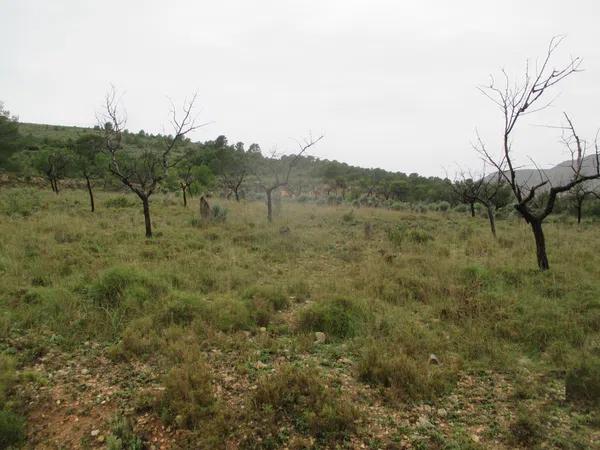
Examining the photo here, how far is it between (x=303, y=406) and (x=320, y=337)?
67.2 inches

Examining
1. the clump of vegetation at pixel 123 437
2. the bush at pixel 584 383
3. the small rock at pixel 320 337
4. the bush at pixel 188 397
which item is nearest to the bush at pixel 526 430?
the bush at pixel 584 383

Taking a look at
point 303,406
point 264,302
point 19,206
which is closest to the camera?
point 303,406

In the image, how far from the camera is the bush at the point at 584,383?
12.9 feet

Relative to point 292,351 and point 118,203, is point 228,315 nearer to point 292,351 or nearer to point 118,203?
point 292,351

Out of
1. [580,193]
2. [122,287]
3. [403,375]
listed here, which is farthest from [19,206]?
[580,193]

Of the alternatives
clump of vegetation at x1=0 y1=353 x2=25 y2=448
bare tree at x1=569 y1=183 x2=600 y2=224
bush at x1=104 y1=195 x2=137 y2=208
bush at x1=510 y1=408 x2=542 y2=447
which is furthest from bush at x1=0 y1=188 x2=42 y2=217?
bare tree at x1=569 y1=183 x2=600 y2=224

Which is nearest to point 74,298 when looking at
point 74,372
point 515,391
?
point 74,372

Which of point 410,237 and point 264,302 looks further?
point 410,237

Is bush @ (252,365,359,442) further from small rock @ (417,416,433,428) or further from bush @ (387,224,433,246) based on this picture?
bush @ (387,224,433,246)

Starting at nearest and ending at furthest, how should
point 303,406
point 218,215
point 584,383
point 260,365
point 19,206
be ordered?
1. point 303,406
2. point 584,383
3. point 260,365
4. point 19,206
5. point 218,215

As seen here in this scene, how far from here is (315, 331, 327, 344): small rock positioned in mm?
5387

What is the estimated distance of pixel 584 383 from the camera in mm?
4023

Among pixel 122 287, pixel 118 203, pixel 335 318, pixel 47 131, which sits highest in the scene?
pixel 47 131

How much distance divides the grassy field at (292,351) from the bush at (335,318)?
A: 0.08 feet
